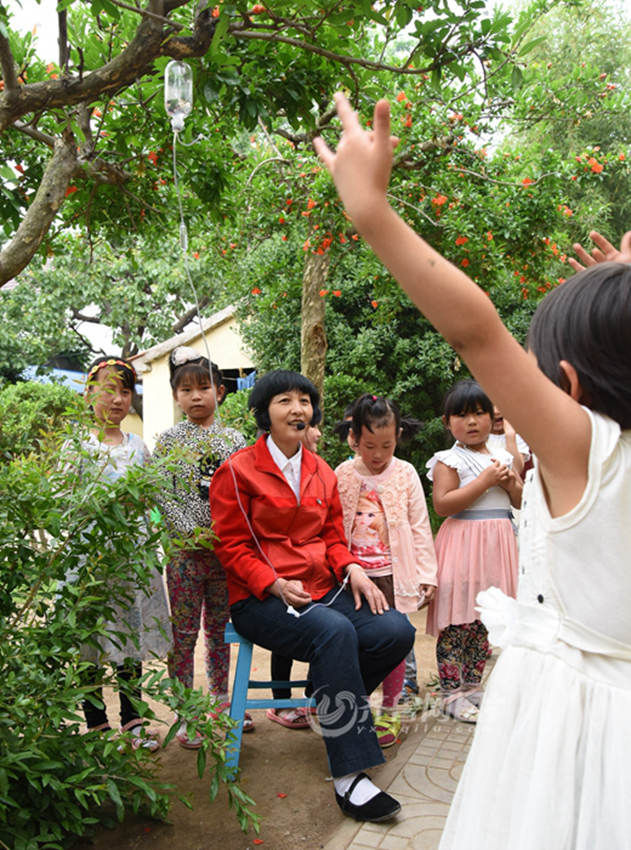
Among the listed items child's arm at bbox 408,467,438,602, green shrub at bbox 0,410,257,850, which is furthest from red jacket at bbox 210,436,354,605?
green shrub at bbox 0,410,257,850

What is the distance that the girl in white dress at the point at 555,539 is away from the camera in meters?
1.08

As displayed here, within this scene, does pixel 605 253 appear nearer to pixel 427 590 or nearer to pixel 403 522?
pixel 403 522

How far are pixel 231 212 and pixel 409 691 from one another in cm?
316

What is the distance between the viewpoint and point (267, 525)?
10.3ft

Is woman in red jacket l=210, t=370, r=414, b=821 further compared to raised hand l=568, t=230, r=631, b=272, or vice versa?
woman in red jacket l=210, t=370, r=414, b=821

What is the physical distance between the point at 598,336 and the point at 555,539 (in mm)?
346

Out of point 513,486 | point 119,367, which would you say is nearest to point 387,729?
point 513,486

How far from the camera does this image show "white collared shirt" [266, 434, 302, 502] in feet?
10.7

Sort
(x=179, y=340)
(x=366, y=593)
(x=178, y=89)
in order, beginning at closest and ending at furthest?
1. (x=178, y=89)
2. (x=366, y=593)
3. (x=179, y=340)

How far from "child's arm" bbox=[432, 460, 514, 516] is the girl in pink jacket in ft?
0.35

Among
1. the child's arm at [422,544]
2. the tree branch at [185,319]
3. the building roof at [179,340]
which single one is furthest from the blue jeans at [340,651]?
the tree branch at [185,319]

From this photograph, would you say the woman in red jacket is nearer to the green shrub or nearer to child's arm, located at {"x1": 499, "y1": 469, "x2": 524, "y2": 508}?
the green shrub

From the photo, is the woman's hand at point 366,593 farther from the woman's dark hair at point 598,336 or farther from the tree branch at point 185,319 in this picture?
the tree branch at point 185,319

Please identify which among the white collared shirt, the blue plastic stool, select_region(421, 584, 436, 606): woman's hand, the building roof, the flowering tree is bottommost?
the blue plastic stool
